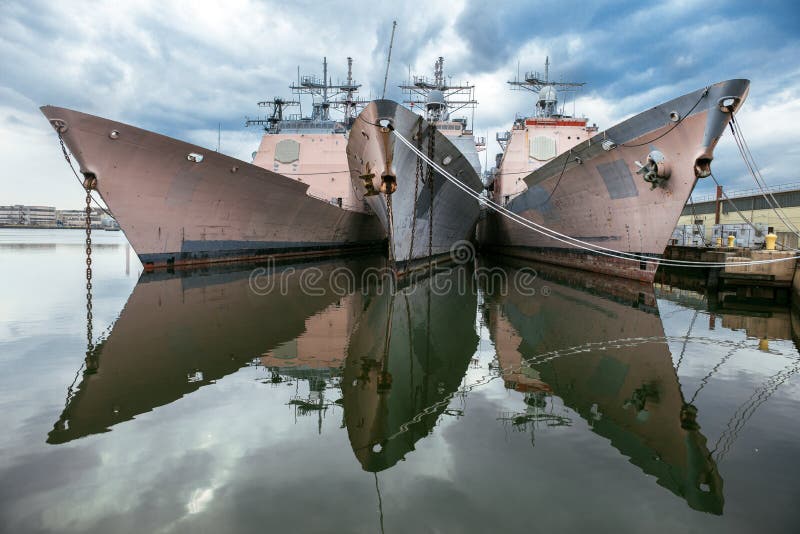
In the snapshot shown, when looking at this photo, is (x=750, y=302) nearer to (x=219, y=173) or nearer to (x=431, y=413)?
(x=431, y=413)

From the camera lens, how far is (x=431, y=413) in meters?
3.21

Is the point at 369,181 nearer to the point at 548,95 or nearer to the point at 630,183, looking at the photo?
the point at 630,183

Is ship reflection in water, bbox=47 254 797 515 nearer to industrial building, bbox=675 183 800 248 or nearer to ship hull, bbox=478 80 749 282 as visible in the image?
ship hull, bbox=478 80 749 282

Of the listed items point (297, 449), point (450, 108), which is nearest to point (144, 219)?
point (297, 449)

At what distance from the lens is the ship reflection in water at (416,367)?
281cm

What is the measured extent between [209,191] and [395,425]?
11.8 meters

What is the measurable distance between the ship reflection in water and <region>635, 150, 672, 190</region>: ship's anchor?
269 centimetres

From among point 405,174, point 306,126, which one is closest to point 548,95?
point 306,126

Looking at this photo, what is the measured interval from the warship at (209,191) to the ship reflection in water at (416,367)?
434 centimetres

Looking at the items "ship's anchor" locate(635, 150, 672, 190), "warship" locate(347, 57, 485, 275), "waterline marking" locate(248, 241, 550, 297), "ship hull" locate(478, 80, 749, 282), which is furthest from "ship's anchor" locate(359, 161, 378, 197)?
"ship's anchor" locate(635, 150, 672, 190)

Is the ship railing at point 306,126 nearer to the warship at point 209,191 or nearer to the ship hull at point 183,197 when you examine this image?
the warship at point 209,191

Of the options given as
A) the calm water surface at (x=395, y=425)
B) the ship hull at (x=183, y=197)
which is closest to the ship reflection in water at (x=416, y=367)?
the calm water surface at (x=395, y=425)

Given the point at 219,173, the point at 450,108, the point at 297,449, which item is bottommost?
the point at 297,449

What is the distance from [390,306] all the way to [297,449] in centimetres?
523
